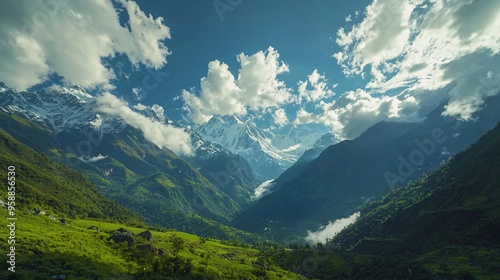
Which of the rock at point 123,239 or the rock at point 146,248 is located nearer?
the rock at point 146,248

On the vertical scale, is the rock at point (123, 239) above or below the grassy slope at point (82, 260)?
above

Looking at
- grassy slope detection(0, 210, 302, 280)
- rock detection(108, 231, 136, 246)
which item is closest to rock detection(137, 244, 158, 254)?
grassy slope detection(0, 210, 302, 280)

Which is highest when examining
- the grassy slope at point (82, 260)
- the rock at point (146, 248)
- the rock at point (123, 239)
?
the rock at point (123, 239)

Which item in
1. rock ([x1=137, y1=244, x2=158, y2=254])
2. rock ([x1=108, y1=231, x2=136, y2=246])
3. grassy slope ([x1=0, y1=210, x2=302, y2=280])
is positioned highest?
rock ([x1=108, y1=231, x2=136, y2=246])

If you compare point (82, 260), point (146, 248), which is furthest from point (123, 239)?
point (82, 260)

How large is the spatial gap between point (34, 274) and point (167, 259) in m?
42.8

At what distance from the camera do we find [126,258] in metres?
91.7

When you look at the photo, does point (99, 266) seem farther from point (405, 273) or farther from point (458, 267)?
point (458, 267)

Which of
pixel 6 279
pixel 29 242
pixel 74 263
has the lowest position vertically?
pixel 6 279

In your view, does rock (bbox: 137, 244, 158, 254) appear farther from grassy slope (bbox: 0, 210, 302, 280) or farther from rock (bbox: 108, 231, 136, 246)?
rock (bbox: 108, 231, 136, 246)

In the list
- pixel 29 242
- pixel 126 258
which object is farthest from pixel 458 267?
pixel 29 242

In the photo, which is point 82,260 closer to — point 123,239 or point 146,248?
point 146,248

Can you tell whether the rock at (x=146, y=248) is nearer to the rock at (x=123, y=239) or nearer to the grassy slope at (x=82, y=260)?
the grassy slope at (x=82, y=260)

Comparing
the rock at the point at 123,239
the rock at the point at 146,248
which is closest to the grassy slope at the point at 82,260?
the rock at the point at 146,248
